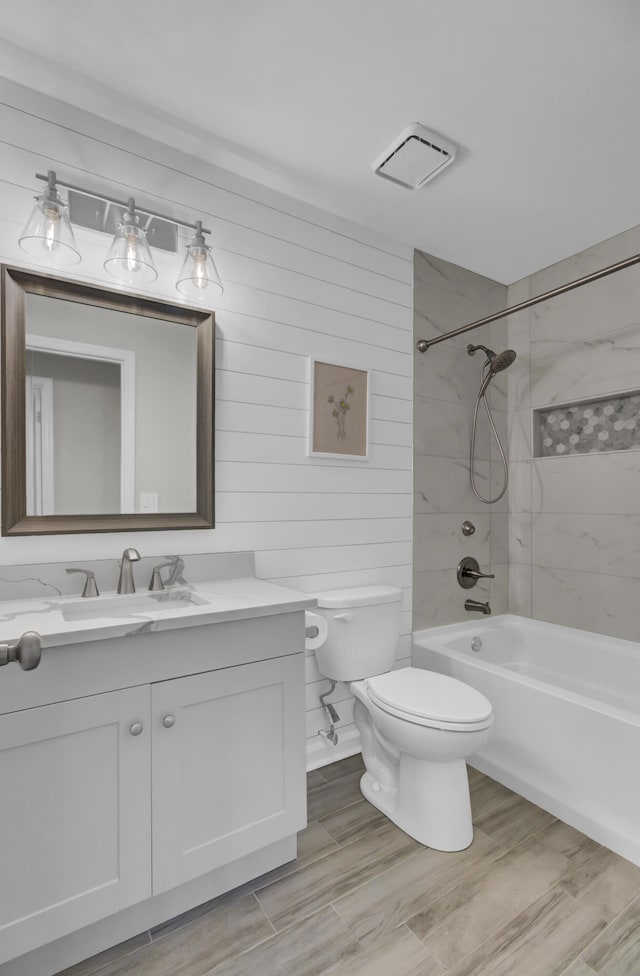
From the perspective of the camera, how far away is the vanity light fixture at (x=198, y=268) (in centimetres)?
171

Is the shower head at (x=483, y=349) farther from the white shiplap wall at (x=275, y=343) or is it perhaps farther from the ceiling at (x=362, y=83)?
the ceiling at (x=362, y=83)

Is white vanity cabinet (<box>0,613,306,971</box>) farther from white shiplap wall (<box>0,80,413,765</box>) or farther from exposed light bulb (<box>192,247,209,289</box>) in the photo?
exposed light bulb (<box>192,247,209,289</box>)

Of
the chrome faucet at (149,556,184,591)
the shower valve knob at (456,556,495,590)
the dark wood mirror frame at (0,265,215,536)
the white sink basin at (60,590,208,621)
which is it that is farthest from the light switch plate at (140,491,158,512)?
the shower valve knob at (456,556,495,590)

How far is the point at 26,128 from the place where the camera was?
1.54m

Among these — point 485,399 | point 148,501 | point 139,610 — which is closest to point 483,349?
point 485,399

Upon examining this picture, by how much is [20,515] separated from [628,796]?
213 centimetres

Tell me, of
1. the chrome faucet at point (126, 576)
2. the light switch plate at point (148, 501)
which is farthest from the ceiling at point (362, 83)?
the chrome faucet at point (126, 576)

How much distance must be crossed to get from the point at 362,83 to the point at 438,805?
7.77 ft

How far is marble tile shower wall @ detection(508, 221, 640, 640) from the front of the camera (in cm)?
237

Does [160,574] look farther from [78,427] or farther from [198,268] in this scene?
[198,268]

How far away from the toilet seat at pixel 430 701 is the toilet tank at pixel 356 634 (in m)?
0.13

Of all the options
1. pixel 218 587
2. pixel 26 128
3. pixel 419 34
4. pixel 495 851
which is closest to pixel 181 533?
pixel 218 587

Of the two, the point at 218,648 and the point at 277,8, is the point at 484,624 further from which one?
the point at 277,8

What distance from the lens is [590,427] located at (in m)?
2.58
